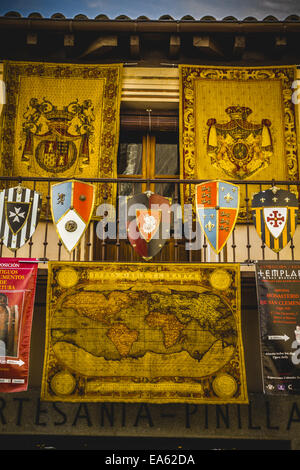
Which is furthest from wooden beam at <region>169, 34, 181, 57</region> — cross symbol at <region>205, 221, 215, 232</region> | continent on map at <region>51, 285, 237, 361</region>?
continent on map at <region>51, 285, 237, 361</region>

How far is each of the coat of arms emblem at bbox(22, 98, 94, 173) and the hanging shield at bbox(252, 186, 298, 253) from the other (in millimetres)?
2548

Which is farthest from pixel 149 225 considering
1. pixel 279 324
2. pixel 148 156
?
pixel 148 156

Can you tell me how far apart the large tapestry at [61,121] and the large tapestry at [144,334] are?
1.67m

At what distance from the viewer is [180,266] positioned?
5.17m

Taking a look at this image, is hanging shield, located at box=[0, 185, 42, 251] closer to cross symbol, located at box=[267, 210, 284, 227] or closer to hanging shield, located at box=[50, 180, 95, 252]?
hanging shield, located at box=[50, 180, 95, 252]

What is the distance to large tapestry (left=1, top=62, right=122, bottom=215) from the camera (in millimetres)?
6566

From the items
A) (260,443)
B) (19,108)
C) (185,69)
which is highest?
(185,69)

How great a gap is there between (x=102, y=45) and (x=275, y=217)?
3516mm

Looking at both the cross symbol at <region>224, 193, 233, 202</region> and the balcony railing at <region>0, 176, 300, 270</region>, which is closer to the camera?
the cross symbol at <region>224, 193, 233, 202</region>

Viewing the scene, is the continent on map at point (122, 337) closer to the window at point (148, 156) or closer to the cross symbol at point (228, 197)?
the cross symbol at point (228, 197)

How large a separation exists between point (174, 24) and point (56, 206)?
10.5 ft

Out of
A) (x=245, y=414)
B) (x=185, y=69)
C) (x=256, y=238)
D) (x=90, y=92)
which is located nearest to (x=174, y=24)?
(x=185, y=69)

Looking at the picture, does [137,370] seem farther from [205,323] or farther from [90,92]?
[90,92]

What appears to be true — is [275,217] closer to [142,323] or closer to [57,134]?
[142,323]
